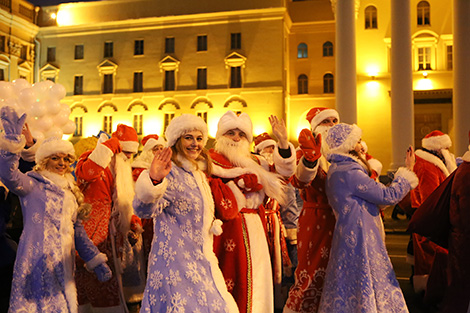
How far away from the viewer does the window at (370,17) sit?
92.0 ft

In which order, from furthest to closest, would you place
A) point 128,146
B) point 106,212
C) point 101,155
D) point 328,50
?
point 328,50, point 128,146, point 106,212, point 101,155

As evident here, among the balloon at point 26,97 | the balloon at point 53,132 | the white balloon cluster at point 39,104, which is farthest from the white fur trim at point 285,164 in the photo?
the balloon at point 26,97

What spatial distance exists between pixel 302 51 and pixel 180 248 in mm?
35317

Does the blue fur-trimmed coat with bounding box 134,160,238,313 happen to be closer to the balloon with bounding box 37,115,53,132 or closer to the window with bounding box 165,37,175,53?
the balloon with bounding box 37,115,53,132

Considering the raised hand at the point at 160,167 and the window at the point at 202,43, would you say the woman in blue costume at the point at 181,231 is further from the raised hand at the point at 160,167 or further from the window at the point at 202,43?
the window at the point at 202,43

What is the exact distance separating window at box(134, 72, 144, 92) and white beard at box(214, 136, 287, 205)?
34546 millimetres

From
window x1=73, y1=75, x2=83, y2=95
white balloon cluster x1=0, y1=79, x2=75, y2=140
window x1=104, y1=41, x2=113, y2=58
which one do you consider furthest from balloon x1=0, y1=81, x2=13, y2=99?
window x1=73, y1=75, x2=83, y2=95

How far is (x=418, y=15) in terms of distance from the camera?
28.6 metres

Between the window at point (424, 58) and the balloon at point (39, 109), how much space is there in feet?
80.8

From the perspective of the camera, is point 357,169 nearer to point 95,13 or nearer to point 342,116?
point 342,116

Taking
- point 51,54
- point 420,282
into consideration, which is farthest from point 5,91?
point 51,54

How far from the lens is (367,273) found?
14.4 feet

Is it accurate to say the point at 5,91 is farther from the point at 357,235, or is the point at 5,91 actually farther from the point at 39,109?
the point at 357,235

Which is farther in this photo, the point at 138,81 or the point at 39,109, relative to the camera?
the point at 138,81
